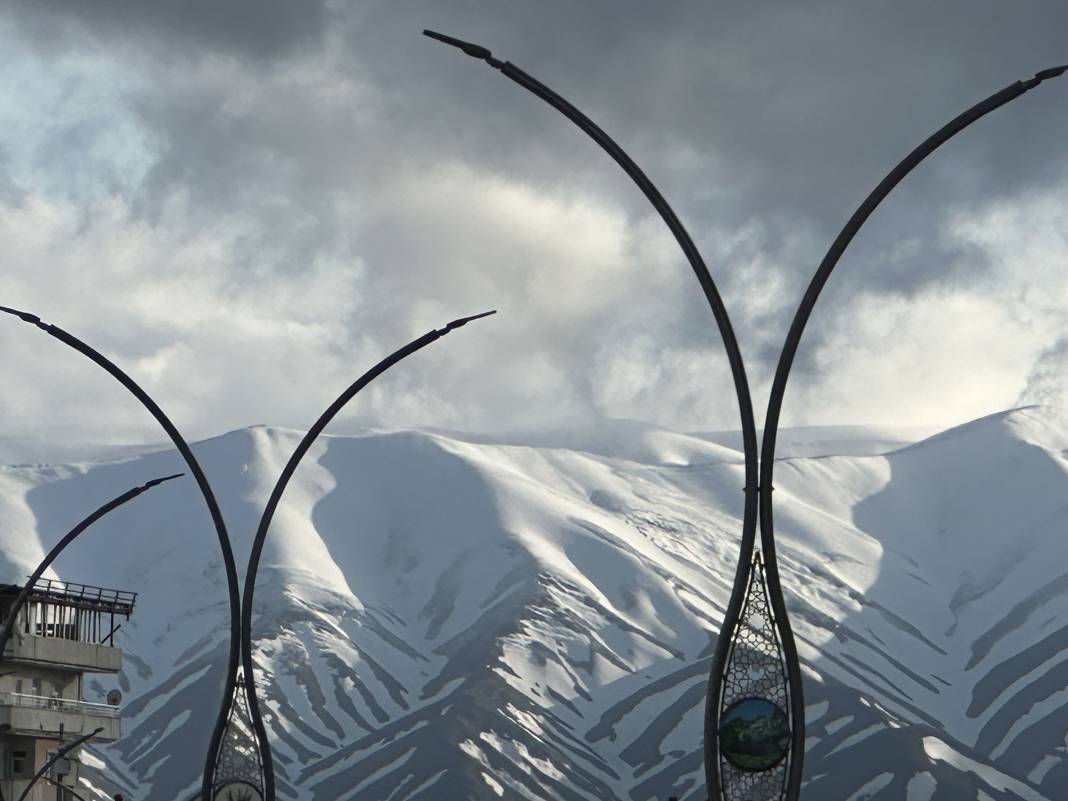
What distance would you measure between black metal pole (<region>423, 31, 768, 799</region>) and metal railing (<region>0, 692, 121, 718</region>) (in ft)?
200

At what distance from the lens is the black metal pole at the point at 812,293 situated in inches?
837

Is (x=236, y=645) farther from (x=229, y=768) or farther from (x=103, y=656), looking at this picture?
(x=103, y=656)

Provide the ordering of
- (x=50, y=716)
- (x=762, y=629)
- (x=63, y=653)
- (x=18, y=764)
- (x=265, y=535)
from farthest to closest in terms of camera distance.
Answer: (x=63, y=653) → (x=50, y=716) → (x=18, y=764) → (x=265, y=535) → (x=762, y=629)

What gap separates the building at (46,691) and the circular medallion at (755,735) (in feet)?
190

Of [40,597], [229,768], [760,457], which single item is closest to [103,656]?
[40,597]

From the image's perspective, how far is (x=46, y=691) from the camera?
83.6m

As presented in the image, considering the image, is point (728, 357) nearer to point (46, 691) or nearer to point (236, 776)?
point (236, 776)

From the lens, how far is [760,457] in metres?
22.5

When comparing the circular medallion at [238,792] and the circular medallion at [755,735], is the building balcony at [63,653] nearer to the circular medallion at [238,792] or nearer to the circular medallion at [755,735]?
the circular medallion at [238,792]

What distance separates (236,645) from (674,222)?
12.6 metres

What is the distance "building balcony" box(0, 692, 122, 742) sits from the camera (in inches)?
3103

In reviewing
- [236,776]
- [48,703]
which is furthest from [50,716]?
[236,776]

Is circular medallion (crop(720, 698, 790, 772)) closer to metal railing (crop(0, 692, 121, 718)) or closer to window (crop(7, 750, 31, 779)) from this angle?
metal railing (crop(0, 692, 121, 718))

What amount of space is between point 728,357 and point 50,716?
207ft
